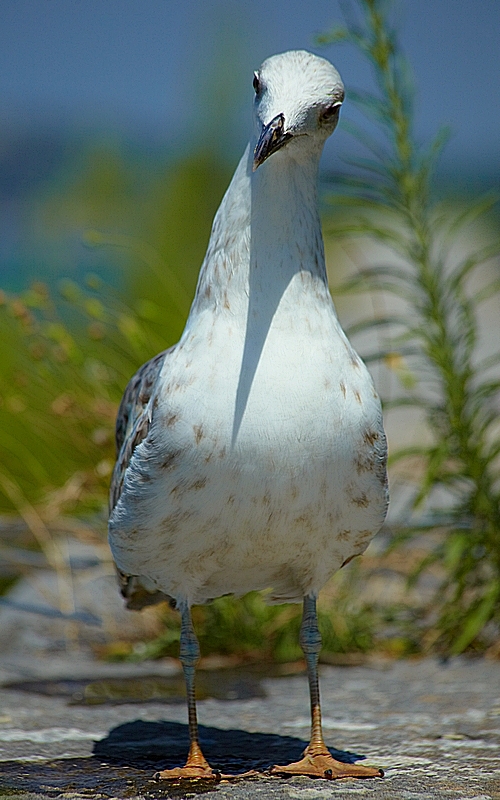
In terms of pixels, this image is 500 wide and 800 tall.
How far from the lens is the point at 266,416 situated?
2615 mm

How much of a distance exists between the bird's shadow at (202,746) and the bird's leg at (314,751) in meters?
0.17

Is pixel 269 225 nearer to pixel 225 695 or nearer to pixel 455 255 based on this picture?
pixel 225 695

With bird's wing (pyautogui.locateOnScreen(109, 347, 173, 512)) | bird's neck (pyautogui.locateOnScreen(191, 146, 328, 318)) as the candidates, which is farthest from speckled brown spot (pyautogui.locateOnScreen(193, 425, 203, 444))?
bird's neck (pyautogui.locateOnScreen(191, 146, 328, 318))

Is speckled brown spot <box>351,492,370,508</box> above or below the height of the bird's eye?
below

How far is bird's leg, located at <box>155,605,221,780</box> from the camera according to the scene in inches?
111

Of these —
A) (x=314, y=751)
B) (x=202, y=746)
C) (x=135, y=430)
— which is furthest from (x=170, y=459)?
(x=202, y=746)

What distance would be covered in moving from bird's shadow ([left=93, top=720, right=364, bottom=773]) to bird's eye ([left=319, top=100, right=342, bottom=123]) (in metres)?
1.97

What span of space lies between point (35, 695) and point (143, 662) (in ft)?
2.82

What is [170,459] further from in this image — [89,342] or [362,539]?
[89,342]

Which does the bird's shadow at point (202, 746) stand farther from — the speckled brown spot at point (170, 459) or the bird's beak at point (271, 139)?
the bird's beak at point (271, 139)

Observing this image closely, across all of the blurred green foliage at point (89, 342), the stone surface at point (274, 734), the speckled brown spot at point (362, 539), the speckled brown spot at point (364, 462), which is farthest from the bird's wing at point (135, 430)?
the blurred green foliage at point (89, 342)

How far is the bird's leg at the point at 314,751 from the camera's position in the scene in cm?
281

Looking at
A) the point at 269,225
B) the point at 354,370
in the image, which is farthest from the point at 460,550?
the point at 269,225

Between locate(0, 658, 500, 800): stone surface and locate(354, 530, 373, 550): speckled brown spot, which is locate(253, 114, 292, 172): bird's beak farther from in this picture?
locate(0, 658, 500, 800): stone surface
